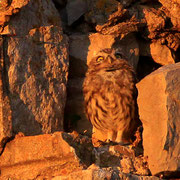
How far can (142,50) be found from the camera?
20.7ft

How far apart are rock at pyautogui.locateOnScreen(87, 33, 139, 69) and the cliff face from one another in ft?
0.04

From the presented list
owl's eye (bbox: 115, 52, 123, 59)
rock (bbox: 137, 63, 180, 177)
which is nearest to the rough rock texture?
rock (bbox: 137, 63, 180, 177)

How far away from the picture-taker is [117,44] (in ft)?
20.3

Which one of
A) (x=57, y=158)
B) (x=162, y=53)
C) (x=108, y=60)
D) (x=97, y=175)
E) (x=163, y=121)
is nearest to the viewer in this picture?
(x=97, y=175)

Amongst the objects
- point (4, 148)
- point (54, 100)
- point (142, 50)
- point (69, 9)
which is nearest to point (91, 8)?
point (69, 9)

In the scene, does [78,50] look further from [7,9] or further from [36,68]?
[7,9]

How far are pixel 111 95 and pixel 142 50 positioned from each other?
97 cm

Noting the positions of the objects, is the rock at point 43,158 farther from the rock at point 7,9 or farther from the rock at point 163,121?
the rock at point 7,9

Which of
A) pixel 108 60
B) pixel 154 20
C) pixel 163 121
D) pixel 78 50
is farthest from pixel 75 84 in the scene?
pixel 163 121

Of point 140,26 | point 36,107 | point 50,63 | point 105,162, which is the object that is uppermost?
point 140,26

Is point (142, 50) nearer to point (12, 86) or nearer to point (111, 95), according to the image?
point (111, 95)

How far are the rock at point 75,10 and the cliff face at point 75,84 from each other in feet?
0.04

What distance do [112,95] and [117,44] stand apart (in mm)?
843

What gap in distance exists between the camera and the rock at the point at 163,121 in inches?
159
